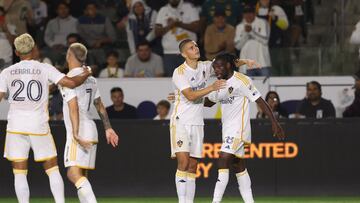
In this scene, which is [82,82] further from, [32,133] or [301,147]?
[301,147]

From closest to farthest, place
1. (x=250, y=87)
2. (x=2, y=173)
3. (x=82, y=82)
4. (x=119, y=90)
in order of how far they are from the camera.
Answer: (x=82, y=82) → (x=250, y=87) → (x=2, y=173) → (x=119, y=90)

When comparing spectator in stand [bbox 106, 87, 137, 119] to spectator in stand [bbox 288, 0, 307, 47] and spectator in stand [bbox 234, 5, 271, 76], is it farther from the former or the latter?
spectator in stand [bbox 288, 0, 307, 47]

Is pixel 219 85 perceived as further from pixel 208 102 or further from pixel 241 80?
pixel 208 102

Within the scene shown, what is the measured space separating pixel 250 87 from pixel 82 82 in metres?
2.28

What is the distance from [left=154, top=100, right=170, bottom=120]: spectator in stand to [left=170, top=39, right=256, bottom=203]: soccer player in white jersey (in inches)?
170

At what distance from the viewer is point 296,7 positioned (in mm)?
21312

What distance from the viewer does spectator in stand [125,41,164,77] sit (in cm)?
1945

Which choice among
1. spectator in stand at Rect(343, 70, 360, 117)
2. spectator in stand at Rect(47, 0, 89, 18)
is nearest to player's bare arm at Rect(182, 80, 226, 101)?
spectator in stand at Rect(343, 70, 360, 117)

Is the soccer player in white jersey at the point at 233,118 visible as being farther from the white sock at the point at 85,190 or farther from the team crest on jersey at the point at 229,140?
the white sock at the point at 85,190

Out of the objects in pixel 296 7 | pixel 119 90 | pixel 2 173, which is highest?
pixel 296 7

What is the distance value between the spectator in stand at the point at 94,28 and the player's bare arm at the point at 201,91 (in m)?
7.43

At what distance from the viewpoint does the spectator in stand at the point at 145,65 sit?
1945 cm

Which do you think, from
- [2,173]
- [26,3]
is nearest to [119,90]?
[2,173]

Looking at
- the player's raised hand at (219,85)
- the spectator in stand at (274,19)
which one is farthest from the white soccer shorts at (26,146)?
the spectator in stand at (274,19)
